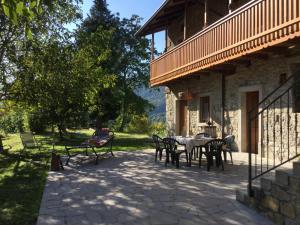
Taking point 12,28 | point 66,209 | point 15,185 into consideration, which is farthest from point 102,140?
point 66,209

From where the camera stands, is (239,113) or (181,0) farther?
(181,0)

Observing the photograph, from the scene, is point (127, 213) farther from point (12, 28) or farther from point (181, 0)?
point (181, 0)

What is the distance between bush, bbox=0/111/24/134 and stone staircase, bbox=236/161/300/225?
22.0 meters

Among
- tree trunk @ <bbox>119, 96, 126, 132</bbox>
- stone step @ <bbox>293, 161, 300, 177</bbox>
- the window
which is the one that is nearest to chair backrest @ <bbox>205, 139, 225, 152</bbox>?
stone step @ <bbox>293, 161, 300, 177</bbox>

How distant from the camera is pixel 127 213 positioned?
5.03 m

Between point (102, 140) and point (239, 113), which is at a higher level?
point (239, 113)

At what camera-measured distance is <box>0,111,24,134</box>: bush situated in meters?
24.5

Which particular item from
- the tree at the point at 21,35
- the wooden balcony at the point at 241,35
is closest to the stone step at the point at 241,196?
the wooden balcony at the point at 241,35

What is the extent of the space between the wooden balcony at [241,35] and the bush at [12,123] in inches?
610

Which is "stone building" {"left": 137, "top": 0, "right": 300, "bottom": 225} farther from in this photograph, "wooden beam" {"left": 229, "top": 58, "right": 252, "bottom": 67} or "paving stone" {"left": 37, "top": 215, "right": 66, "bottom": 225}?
"paving stone" {"left": 37, "top": 215, "right": 66, "bottom": 225}

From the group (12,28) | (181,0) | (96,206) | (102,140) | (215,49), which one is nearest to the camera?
(96,206)

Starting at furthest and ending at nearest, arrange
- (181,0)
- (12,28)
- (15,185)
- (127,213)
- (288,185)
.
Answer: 1. (181,0)
2. (12,28)
3. (15,185)
4. (127,213)
5. (288,185)

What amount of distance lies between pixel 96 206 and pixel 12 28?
8510 mm

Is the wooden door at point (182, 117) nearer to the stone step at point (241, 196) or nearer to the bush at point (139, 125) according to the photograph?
the bush at point (139, 125)
